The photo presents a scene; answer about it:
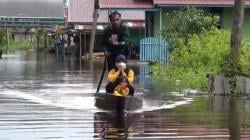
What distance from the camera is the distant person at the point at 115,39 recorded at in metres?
14.4

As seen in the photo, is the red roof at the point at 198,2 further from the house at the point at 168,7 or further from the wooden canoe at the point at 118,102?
the wooden canoe at the point at 118,102

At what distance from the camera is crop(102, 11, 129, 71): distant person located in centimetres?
1435

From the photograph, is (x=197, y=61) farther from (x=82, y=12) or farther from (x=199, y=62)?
(x=82, y=12)

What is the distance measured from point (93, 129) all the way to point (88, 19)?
53462 mm

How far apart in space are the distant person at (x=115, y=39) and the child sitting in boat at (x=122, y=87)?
3.08 ft

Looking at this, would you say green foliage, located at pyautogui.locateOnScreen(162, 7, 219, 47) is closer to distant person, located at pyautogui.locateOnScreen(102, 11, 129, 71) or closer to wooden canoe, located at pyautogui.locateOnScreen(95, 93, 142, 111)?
distant person, located at pyautogui.locateOnScreen(102, 11, 129, 71)

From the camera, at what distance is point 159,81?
79.2ft

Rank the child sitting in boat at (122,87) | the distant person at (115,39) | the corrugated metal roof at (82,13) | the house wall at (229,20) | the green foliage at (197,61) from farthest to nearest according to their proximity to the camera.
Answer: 1. the corrugated metal roof at (82,13)
2. the house wall at (229,20)
3. the green foliage at (197,61)
4. the distant person at (115,39)
5. the child sitting in boat at (122,87)

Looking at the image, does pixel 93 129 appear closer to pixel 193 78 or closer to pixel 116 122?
pixel 116 122

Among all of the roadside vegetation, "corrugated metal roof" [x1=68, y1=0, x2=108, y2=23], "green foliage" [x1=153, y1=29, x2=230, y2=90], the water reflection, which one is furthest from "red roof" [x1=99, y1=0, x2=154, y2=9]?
the water reflection

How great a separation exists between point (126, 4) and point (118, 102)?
1104 inches

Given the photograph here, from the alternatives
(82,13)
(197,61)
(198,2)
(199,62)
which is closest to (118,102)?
(199,62)

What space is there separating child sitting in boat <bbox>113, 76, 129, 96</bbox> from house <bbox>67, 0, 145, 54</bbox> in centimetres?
3687

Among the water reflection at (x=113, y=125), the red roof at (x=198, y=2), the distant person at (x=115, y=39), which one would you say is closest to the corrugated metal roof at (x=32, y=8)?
the red roof at (x=198, y=2)
